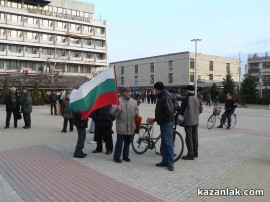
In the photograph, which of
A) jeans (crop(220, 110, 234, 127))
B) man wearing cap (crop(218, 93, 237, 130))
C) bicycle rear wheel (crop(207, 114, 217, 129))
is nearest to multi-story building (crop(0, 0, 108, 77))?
bicycle rear wheel (crop(207, 114, 217, 129))

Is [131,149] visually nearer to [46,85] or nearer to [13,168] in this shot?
[13,168]

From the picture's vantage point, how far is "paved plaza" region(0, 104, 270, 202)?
533cm

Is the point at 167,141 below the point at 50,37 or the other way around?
below

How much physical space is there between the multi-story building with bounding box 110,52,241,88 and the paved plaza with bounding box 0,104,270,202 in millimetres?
65982

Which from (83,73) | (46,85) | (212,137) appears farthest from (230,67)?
(212,137)

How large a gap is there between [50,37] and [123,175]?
213 ft

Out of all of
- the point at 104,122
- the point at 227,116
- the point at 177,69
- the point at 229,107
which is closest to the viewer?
the point at 104,122

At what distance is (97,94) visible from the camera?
8.09 meters

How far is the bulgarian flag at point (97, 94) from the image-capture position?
7.96 metres

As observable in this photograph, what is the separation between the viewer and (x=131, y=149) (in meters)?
9.34

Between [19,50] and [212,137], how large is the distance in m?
58.4

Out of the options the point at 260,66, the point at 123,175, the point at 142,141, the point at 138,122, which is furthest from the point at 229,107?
the point at 260,66

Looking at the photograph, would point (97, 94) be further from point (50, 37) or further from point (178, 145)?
point (50, 37)

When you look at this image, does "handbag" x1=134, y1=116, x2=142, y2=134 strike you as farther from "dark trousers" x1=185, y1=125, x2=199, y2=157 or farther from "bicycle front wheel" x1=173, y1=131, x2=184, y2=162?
"dark trousers" x1=185, y1=125, x2=199, y2=157
